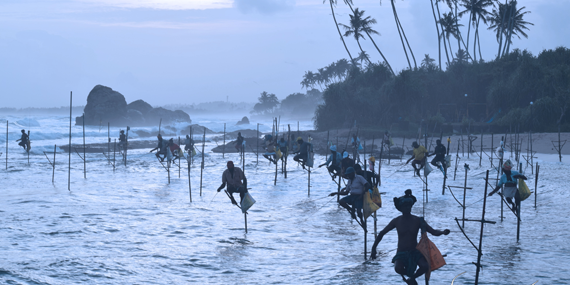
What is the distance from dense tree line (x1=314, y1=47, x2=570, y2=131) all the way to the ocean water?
24.1 meters

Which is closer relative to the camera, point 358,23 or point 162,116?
point 358,23

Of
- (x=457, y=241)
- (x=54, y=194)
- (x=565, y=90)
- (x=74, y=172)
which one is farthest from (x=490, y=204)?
(x=565, y=90)

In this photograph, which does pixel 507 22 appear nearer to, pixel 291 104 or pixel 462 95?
pixel 462 95

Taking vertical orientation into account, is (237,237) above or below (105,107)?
below

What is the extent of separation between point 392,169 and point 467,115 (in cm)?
2198

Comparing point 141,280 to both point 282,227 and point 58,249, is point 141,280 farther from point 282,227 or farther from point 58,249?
point 282,227

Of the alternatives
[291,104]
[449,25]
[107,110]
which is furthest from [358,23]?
[291,104]

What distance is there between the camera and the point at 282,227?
38.4ft

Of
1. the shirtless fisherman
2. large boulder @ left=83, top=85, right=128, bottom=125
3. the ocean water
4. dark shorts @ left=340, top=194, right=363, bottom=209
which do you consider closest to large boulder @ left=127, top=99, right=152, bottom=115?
large boulder @ left=83, top=85, right=128, bottom=125

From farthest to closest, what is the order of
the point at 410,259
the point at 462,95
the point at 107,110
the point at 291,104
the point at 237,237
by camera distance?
the point at 291,104
the point at 107,110
the point at 462,95
the point at 237,237
the point at 410,259

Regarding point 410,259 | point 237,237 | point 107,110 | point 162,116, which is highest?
point 107,110

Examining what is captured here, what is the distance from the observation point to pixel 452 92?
46.2m

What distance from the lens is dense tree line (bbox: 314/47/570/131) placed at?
134 ft

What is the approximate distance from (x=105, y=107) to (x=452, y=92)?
187 feet
